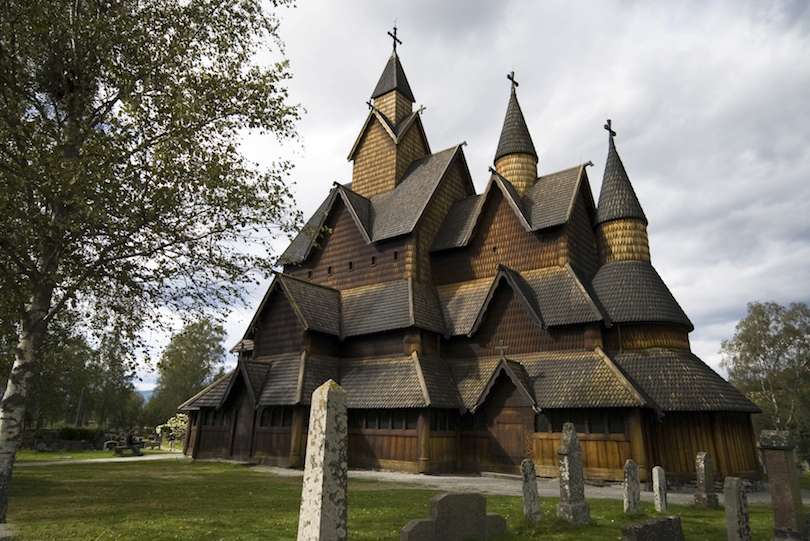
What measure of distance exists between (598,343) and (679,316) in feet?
11.9

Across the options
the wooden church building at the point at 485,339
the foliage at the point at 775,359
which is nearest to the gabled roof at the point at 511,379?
the wooden church building at the point at 485,339

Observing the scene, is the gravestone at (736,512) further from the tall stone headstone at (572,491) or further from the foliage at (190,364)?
the foliage at (190,364)

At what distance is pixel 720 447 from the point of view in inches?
709

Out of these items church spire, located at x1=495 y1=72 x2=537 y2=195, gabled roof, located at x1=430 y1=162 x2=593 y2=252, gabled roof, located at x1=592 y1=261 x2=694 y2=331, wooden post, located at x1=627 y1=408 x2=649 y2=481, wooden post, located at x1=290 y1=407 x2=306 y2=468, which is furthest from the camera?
church spire, located at x1=495 y1=72 x2=537 y2=195

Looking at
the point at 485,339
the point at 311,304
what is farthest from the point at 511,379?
the point at 311,304

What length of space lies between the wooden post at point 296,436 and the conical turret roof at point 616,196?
15.9 m

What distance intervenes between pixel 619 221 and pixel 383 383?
12.8 metres

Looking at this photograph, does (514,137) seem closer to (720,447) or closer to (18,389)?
(720,447)

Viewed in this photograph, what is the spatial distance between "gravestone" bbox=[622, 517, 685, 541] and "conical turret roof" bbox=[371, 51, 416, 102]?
1132 inches

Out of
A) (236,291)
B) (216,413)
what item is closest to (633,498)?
(236,291)

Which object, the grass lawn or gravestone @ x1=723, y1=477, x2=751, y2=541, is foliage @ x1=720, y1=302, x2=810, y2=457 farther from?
gravestone @ x1=723, y1=477, x2=751, y2=541

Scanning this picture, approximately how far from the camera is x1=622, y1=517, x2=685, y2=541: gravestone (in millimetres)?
6730

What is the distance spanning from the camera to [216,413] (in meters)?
25.3

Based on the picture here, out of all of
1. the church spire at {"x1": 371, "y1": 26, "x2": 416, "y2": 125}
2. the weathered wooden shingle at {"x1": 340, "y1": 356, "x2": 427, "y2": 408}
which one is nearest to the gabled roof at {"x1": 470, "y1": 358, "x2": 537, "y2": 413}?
the weathered wooden shingle at {"x1": 340, "y1": 356, "x2": 427, "y2": 408}
